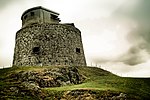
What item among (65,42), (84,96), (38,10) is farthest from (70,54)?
(84,96)

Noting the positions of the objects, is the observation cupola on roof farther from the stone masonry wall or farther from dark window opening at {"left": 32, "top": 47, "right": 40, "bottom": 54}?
dark window opening at {"left": 32, "top": 47, "right": 40, "bottom": 54}

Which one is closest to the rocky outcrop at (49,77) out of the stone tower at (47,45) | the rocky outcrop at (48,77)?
the rocky outcrop at (48,77)

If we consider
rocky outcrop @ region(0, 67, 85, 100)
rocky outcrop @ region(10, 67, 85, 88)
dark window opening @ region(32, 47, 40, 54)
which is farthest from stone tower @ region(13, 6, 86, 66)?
rocky outcrop @ region(10, 67, 85, 88)

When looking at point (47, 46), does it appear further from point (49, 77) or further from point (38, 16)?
point (49, 77)

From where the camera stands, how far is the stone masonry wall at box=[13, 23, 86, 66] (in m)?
35.6

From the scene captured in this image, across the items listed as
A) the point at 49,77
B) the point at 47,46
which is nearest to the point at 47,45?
the point at 47,46

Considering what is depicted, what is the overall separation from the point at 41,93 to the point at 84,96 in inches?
125

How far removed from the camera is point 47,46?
36.0 m

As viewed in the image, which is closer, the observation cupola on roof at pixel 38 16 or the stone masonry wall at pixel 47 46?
the stone masonry wall at pixel 47 46

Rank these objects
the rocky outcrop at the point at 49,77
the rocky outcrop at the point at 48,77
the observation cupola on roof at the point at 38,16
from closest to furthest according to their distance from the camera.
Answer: the rocky outcrop at the point at 48,77 < the rocky outcrop at the point at 49,77 < the observation cupola on roof at the point at 38,16

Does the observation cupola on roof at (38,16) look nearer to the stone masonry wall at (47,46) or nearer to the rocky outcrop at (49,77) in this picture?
the stone masonry wall at (47,46)

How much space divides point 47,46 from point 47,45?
152 mm

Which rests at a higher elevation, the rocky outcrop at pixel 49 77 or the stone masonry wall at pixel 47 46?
the stone masonry wall at pixel 47 46

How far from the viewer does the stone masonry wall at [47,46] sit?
35594 millimetres
